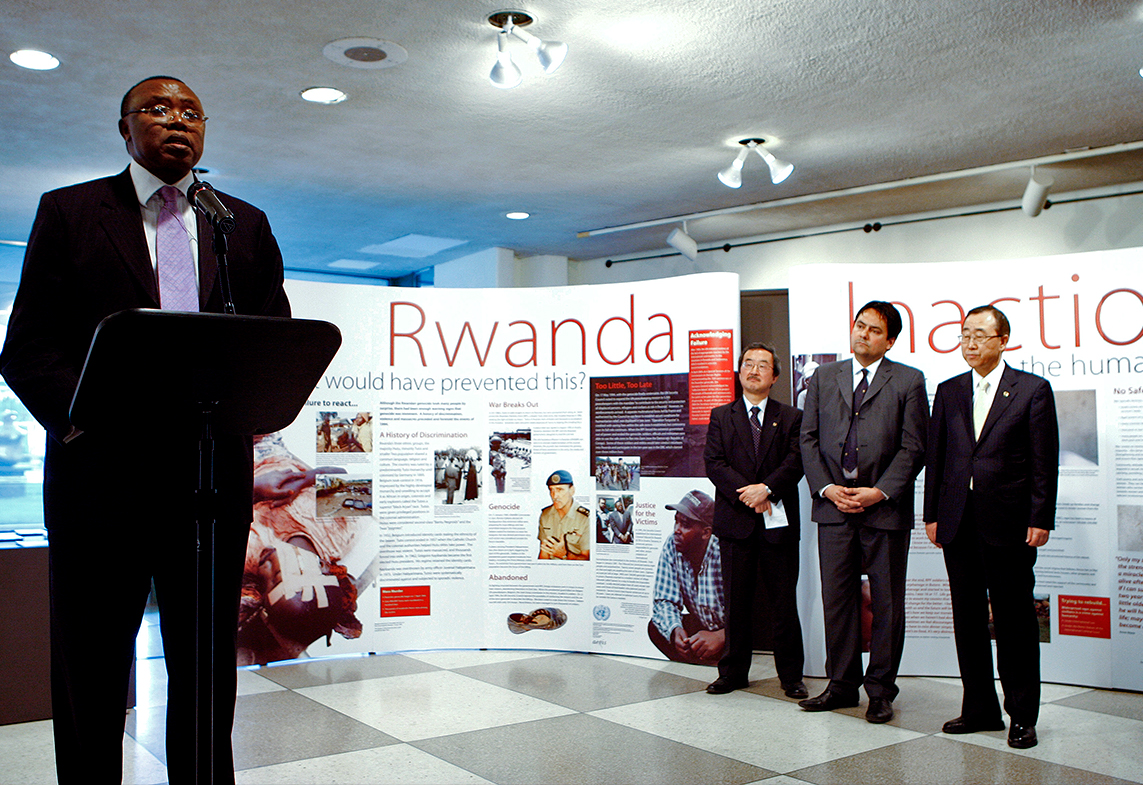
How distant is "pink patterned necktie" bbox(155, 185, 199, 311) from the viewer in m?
1.82

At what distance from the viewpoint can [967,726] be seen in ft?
12.6

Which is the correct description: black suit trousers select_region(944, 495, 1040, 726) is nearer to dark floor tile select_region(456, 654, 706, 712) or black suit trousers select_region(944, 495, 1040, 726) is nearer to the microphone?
dark floor tile select_region(456, 654, 706, 712)

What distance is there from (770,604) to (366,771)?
2.08m

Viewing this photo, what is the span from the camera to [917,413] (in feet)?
13.7

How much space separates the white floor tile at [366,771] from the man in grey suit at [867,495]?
1.67 metres

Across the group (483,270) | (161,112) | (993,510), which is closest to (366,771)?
(161,112)

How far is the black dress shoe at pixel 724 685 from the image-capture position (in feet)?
14.6

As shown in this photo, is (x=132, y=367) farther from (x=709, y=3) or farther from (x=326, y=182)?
(x=326, y=182)

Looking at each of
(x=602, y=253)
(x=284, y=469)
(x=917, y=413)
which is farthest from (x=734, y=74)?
(x=602, y=253)

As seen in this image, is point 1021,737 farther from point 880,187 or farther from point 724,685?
point 880,187

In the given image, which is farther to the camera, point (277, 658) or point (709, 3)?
point (277, 658)

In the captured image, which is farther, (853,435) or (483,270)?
(483,270)

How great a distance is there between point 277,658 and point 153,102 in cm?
389

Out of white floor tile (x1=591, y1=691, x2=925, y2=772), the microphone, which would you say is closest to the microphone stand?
the microphone
